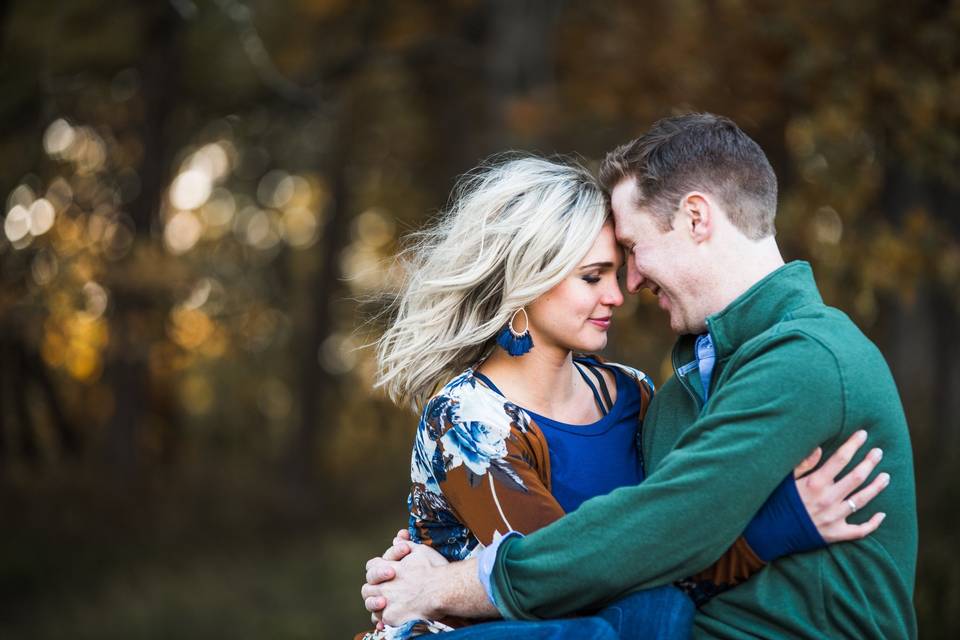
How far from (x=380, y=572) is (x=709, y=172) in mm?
1456

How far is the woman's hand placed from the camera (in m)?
2.66

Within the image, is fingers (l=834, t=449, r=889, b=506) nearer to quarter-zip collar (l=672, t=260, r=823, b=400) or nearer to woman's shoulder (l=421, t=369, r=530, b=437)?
quarter-zip collar (l=672, t=260, r=823, b=400)

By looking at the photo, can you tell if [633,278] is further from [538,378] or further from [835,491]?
[835,491]

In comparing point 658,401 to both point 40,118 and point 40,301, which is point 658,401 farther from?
point 40,118

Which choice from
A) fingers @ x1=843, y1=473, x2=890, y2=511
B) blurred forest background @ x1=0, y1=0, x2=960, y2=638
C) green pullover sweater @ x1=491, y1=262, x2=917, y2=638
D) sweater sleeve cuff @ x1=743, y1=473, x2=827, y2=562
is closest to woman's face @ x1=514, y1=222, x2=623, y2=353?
green pullover sweater @ x1=491, y1=262, x2=917, y2=638

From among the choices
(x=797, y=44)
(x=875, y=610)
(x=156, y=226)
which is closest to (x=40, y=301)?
(x=156, y=226)

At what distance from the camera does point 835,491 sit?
2.65 m

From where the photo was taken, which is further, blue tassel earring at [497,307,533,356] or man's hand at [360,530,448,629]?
blue tassel earring at [497,307,533,356]

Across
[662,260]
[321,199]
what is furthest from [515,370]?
[321,199]

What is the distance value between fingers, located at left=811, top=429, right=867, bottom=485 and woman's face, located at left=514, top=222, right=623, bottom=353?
2.89ft

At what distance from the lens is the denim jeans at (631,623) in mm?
2637

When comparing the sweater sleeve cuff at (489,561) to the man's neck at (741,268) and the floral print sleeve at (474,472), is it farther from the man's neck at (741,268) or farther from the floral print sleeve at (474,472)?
the man's neck at (741,268)

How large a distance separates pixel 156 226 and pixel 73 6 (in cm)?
268

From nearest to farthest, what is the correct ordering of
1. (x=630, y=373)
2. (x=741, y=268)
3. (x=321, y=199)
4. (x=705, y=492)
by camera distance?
(x=705, y=492), (x=741, y=268), (x=630, y=373), (x=321, y=199)
